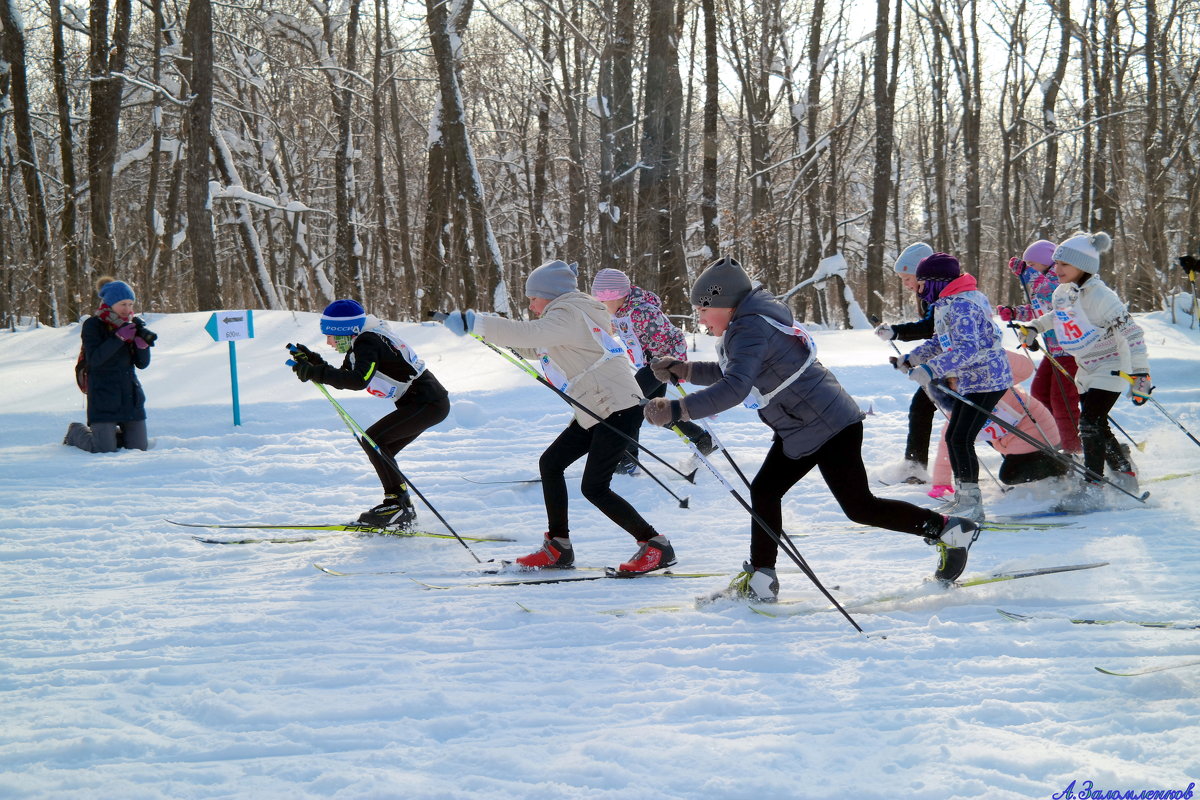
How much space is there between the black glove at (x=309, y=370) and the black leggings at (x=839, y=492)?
253cm

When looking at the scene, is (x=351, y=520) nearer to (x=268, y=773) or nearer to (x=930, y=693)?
(x=268, y=773)

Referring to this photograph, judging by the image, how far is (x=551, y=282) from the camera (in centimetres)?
485

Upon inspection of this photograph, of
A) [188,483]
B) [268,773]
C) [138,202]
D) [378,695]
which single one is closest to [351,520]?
[188,483]

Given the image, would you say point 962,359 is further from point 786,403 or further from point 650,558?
point 650,558

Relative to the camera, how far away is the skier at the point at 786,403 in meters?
3.87

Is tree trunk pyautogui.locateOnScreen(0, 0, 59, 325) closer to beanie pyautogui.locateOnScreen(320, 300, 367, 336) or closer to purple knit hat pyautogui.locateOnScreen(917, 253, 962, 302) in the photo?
beanie pyautogui.locateOnScreen(320, 300, 367, 336)

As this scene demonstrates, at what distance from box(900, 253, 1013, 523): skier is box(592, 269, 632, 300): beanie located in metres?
2.25

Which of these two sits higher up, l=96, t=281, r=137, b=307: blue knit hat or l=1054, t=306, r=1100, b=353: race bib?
l=96, t=281, r=137, b=307: blue knit hat

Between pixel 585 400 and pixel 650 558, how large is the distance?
89 cm

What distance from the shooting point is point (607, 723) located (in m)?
2.94

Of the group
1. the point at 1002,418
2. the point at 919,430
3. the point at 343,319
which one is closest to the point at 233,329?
the point at 343,319

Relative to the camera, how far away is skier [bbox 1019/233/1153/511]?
19.5 feet

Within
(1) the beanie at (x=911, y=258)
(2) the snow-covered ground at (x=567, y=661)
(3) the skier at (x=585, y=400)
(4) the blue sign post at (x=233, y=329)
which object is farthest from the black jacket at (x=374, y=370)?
(4) the blue sign post at (x=233, y=329)

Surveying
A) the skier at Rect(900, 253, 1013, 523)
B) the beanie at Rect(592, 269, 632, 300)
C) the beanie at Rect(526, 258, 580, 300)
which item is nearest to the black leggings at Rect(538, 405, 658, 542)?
the beanie at Rect(526, 258, 580, 300)
